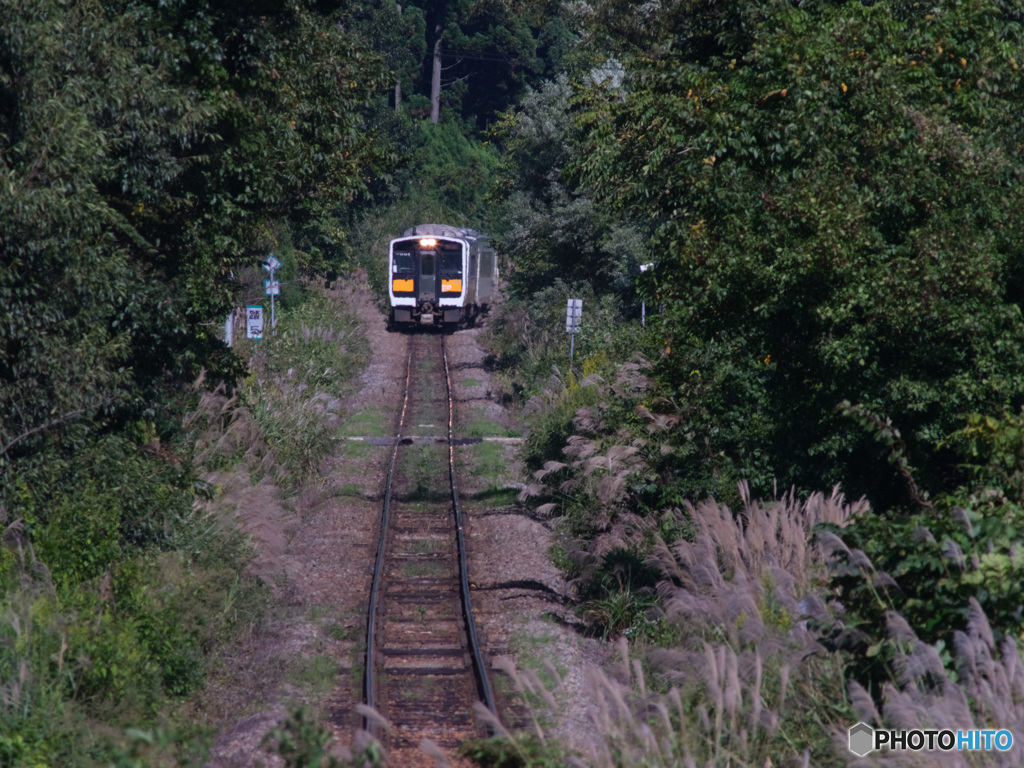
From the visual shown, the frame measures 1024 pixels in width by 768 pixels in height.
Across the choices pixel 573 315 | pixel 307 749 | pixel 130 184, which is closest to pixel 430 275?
pixel 573 315

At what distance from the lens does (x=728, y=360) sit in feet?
31.1

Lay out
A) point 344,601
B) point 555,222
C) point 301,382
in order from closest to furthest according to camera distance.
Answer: point 344,601 → point 301,382 → point 555,222

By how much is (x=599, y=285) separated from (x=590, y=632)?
19.0 meters

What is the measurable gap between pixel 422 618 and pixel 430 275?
25359mm

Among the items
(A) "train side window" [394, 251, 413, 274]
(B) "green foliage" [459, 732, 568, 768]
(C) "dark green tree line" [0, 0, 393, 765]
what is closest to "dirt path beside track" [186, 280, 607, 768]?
(C) "dark green tree line" [0, 0, 393, 765]

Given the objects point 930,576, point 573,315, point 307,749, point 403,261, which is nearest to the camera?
point 307,749

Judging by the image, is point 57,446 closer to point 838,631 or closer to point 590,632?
point 590,632

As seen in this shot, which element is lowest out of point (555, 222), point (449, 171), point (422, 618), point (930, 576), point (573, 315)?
point (422, 618)

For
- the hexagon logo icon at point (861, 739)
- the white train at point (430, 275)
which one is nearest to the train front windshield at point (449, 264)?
the white train at point (430, 275)

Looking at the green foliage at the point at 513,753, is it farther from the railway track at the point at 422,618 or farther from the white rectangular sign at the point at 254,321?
the white rectangular sign at the point at 254,321

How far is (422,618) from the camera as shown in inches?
441

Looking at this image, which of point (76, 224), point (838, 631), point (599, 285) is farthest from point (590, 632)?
point (599, 285)

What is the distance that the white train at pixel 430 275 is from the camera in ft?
116

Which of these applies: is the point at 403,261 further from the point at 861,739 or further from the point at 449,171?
the point at 449,171
